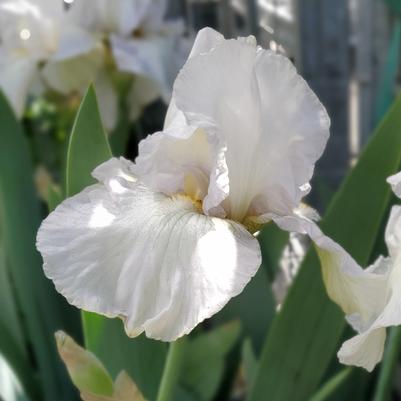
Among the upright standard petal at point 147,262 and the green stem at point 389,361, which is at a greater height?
the upright standard petal at point 147,262

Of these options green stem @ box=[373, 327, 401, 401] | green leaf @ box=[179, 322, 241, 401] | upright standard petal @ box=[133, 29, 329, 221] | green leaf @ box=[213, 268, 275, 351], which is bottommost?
green leaf @ box=[179, 322, 241, 401]

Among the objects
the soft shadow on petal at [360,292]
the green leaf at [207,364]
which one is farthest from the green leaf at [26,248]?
the soft shadow on petal at [360,292]

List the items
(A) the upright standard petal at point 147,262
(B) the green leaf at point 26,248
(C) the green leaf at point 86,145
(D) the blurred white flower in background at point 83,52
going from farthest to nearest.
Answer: (D) the blurred white flower in background at point 83,52 → (B) the green leaf at point 26,248 → (C) the green leaf at point 86,145 → (A) the upright standard petal at point 147,262

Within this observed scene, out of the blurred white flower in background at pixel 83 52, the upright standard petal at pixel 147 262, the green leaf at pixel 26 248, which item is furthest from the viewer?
the blurred white flower in background at pixel 83 52

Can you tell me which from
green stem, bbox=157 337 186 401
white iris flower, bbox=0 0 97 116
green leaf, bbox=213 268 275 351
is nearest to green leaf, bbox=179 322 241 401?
green leaf, bbox=213 268 275 351

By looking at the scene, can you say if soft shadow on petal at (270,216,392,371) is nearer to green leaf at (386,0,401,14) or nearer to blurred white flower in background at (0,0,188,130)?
green leaf at (386,0,401,14)

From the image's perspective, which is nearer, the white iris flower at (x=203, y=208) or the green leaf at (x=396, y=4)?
the white iris flower at (x=203, y=208)

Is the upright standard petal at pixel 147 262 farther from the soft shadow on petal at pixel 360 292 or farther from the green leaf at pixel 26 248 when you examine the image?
the green leaf at pixel 26 248
